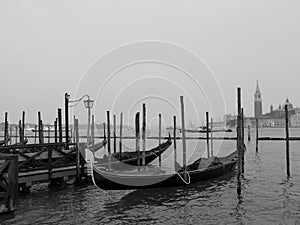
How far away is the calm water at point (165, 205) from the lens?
920 centimetres

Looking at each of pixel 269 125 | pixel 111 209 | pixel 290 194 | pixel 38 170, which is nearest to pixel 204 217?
pixel 111 209

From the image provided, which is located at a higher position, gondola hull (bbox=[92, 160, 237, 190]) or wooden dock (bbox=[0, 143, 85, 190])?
wooden dock (bbox=[0, 143, 85, 190])

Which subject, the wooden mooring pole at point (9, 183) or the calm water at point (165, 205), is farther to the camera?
the calm water at point (165, 205)

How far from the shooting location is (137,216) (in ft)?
31.1

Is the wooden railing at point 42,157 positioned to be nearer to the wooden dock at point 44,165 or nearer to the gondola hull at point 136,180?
the wooden dock at point 44,165

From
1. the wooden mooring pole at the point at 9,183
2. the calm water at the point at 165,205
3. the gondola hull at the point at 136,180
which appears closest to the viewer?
the wooden mooring pole at the point at 9,183

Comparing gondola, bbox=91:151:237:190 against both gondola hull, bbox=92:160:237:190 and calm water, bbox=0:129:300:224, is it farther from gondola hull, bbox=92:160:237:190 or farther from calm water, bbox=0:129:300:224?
calm water, bbox=0:129:300:224

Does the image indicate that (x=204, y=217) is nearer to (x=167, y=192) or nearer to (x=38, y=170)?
(x=167, y=192)

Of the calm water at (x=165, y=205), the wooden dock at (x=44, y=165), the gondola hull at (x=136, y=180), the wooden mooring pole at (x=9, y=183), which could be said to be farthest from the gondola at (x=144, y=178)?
the wooden mooring pole at (x=9, y=183)

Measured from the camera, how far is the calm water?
9195 mm

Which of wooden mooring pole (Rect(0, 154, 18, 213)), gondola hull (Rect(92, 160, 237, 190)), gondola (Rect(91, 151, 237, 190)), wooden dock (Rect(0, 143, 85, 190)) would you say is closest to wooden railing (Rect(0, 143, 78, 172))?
wooden dock (Rect(0, 143, 85, 190))

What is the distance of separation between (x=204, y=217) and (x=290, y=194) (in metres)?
4.83

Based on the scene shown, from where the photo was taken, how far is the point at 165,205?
10.8 metres

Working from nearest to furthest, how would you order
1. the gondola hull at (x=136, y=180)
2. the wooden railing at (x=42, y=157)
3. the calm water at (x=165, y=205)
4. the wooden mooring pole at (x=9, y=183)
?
the wooden mooring pole at (x=9, y=183)
the calm water at (x=165, y=205)
the gondola hull at (x=136, y=180)
the wooden railing at (x=42, y=157)
